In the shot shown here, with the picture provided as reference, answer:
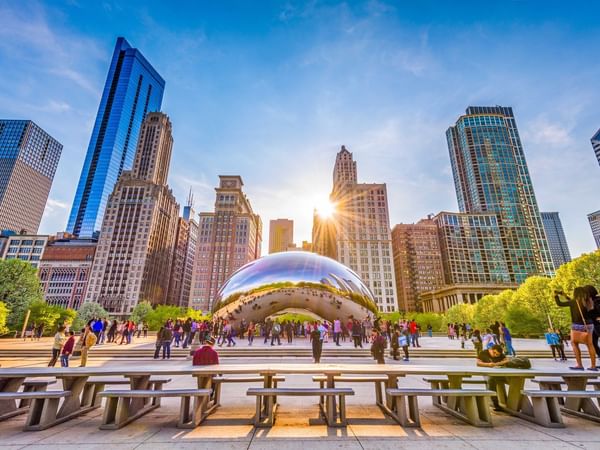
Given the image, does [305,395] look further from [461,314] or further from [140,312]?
[140,312]

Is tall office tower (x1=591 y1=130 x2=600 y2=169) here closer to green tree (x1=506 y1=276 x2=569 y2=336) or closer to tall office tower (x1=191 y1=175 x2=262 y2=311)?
green tree (x1=506 y1=276 x2=569 y2=336)

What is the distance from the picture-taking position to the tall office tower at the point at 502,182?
368ft

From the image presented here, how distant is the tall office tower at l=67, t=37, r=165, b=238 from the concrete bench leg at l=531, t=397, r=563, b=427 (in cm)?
15662

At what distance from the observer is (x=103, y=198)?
130 metres

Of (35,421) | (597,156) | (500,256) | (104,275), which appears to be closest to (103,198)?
(104,275)

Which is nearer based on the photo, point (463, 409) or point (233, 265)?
point (463, 409)

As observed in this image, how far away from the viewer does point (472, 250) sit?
390ft

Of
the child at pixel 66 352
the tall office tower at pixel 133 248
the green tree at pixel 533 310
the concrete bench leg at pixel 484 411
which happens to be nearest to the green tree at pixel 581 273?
the green tree at pixel 533 310

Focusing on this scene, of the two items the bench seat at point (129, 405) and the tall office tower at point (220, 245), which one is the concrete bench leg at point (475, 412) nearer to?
the bench seat at point (129, 405)

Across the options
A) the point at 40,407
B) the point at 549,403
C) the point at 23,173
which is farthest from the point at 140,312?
the point at 23,173

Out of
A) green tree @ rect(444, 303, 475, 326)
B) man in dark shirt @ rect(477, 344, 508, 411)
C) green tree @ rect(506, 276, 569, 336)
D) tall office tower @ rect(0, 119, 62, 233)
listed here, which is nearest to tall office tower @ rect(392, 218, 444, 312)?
green tree @ rect(444, 303, 475, 326)

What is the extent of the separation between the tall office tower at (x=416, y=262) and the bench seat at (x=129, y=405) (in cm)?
12806

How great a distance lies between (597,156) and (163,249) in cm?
18954

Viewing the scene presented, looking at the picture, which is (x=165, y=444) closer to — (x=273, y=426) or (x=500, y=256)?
(x=273, y=426)
